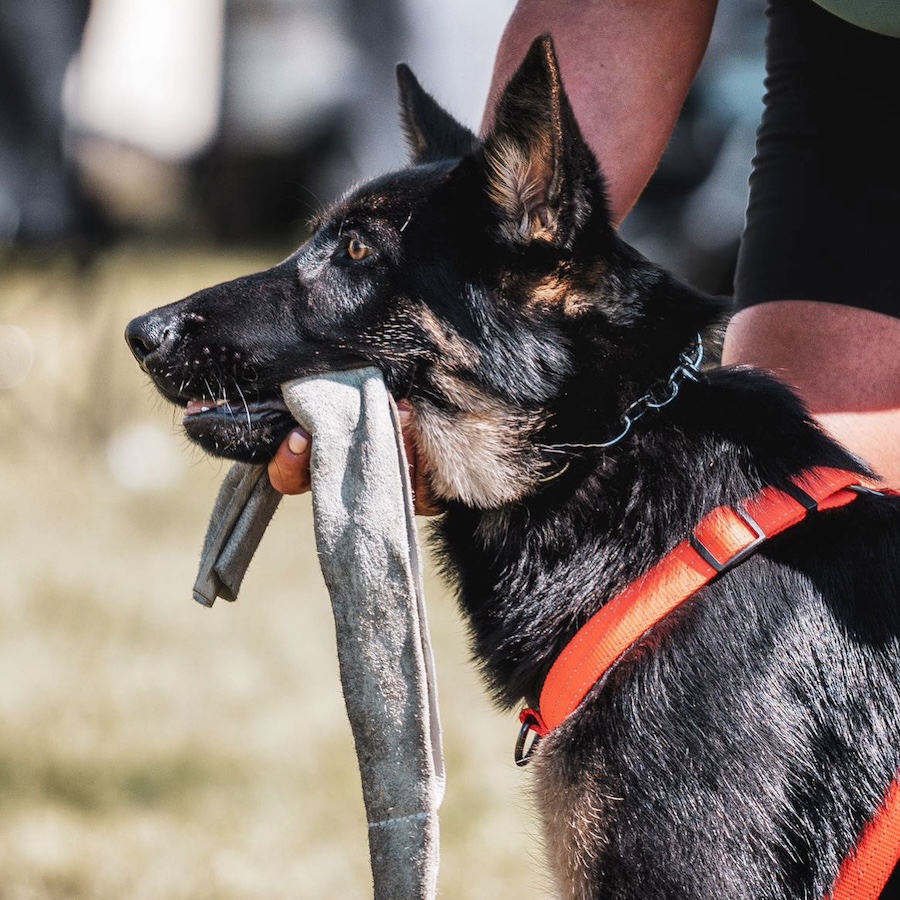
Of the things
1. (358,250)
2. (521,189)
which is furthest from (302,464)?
(521,189)

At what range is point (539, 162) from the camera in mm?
2193

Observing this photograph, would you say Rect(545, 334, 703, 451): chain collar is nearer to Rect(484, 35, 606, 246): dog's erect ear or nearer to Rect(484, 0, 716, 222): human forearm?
Rect(484, 35, 606, 246): dog's erect ear

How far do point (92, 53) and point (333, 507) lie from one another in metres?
7.01

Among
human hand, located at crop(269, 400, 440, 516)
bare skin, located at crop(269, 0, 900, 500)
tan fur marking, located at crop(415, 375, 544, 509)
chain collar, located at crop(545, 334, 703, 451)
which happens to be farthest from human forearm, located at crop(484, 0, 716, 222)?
human hand, located at crop(269, 400, 440, 516)

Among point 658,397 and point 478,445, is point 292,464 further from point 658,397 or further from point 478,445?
point 658,397

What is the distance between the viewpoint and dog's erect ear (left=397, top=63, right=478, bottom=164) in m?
2.88

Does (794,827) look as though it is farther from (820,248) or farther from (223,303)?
(223,303)

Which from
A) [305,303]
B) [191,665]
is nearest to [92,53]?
[191,665]

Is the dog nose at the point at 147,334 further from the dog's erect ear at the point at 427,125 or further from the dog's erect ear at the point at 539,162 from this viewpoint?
the dog's erect ear at the point at 427,125

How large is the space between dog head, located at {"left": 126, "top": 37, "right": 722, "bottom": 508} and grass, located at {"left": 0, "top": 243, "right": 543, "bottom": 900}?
71 centimetres

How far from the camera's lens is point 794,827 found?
190cm

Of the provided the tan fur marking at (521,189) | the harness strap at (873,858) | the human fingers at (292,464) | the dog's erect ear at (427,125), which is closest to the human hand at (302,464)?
the human fingers at (292,464)

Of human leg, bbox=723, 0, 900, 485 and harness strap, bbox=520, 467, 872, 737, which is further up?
human leg, bbox=723, 0, 900, 485

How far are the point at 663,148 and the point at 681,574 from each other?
1.11m
